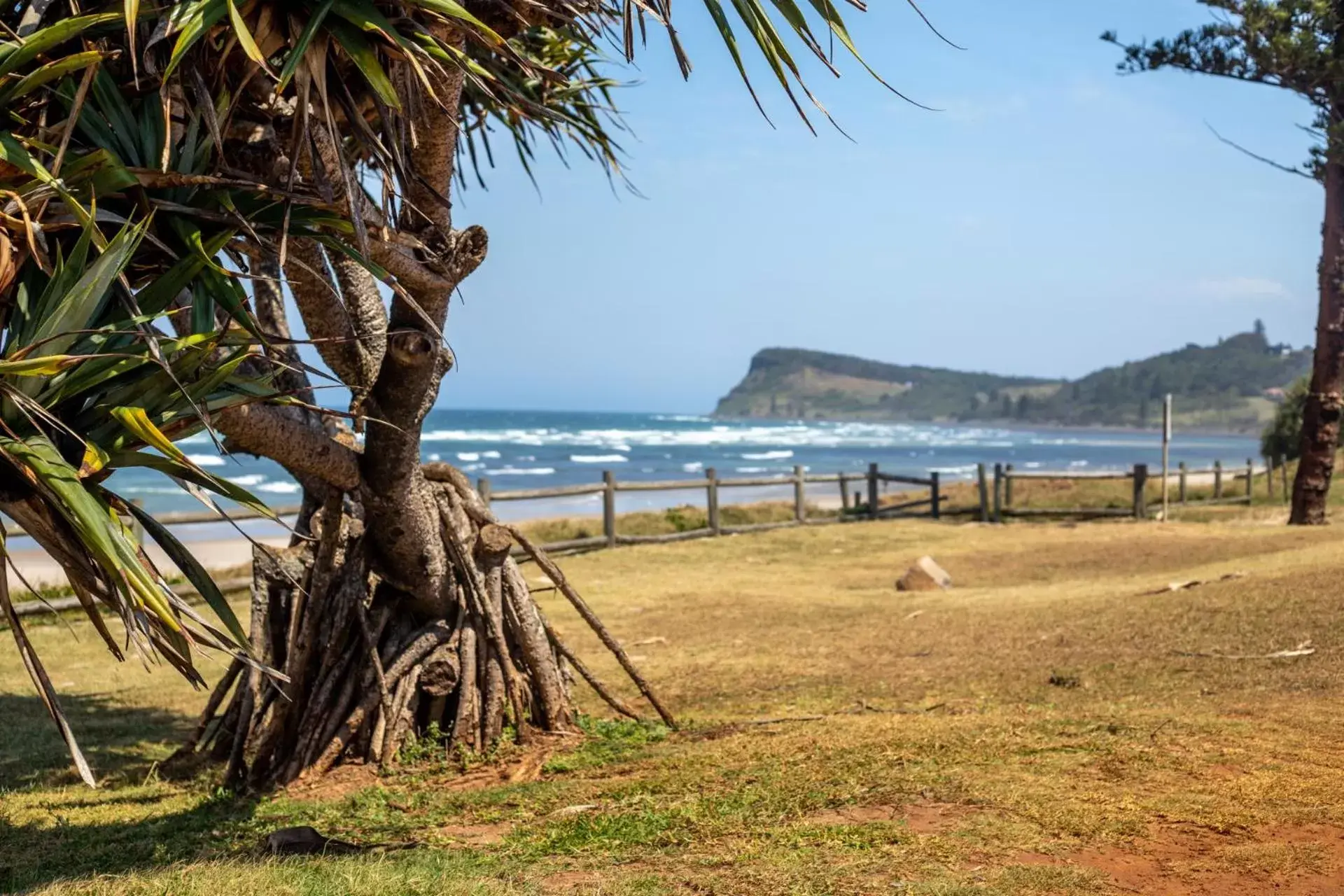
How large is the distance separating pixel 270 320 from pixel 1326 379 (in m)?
14.1

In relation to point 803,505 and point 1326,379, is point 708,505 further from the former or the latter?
point 1326,379

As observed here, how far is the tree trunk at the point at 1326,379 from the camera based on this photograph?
1518 cm

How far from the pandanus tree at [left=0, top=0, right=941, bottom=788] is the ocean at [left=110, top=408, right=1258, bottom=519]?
1463cm

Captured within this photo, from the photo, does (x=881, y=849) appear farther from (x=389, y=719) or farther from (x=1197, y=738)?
(x=389, y=719)

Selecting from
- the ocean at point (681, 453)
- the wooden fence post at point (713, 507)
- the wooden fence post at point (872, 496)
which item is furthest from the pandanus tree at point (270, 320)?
the ocean at point (681, 453)

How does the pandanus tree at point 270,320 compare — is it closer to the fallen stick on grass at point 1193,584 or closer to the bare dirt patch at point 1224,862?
the bare dirt patch at point 1224,862

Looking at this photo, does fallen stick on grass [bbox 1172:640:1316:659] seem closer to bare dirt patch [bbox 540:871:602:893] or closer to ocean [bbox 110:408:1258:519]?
bare dirt patch [bbox 540:871:602:893]

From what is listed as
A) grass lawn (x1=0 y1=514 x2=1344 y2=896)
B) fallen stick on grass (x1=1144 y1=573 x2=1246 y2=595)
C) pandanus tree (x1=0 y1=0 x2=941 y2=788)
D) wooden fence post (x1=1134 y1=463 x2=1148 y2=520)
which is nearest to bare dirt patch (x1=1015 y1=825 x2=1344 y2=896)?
Result: grass lawn (x1=0 y1=514 x2=1344 y2=896)

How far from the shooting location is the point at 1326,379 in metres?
15.5

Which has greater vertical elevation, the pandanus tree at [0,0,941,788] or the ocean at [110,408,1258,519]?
the pandanus tree at [0,0,941,788]

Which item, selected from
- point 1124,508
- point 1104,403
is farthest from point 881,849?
point 1104,403

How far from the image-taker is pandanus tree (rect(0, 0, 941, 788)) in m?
3.09

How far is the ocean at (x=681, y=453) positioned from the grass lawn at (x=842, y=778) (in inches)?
539

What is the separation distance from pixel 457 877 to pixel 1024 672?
4262 millimetres
